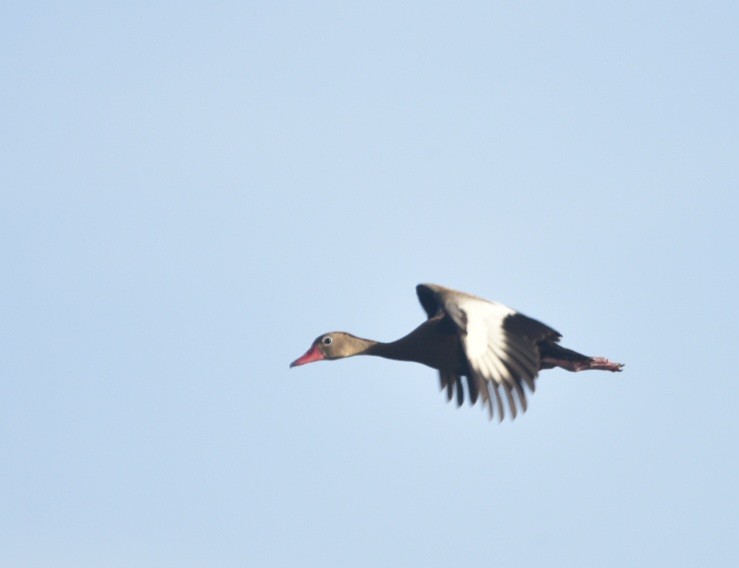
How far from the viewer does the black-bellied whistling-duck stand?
1903 centimetres

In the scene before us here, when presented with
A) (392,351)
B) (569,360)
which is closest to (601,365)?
(569,360)

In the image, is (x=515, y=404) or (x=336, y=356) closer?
(x=515, y=404)

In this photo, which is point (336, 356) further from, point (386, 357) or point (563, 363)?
point (563, 363)

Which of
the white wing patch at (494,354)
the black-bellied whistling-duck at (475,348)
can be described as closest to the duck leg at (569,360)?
the black-bellied whistling-duck at (475,348)

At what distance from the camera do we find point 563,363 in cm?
2117

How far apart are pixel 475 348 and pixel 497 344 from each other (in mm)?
327

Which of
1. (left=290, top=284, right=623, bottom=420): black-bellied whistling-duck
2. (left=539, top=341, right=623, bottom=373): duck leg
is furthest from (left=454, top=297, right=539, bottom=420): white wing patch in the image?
(left=539, top=341, right=623, bottom=373): duck leg

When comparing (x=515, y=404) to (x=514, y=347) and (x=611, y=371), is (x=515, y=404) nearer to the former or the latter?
(x=514, y=347)

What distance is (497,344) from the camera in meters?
19.3

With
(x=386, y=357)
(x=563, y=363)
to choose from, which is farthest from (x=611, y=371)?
(x=386, y=357)

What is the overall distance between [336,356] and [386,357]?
809 mm

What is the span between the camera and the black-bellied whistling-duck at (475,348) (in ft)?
62.4

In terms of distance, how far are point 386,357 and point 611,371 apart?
263cm

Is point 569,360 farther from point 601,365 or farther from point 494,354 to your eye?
point 494,354
